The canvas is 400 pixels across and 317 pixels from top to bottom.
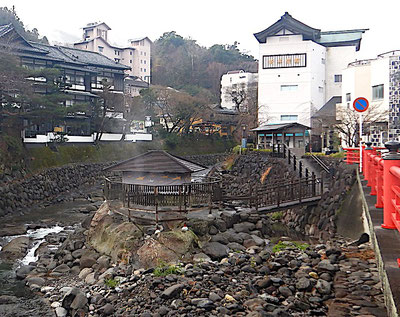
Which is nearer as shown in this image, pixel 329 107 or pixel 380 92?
pixel 380 92

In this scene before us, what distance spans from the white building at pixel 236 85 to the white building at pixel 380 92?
25.9 meters

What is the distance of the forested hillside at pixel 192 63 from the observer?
6662cm

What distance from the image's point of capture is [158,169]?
1459 centimetres

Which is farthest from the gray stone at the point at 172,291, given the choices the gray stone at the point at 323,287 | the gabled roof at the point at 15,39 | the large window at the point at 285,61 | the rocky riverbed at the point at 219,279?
the large window at the point at 285,61

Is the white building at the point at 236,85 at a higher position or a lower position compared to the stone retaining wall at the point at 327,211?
higher

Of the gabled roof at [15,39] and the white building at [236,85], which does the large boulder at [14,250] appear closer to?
the gabled roof at [15,39]

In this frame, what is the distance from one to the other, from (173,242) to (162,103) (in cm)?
3502

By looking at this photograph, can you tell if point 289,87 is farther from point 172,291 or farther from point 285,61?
point 172,291

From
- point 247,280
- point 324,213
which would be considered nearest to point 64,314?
point 247,280

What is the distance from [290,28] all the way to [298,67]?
376 cm

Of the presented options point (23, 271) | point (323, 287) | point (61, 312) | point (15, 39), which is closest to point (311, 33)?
point (15, 39)

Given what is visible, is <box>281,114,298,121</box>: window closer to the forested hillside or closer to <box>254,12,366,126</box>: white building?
<box>254,12,366,126</box>: white building

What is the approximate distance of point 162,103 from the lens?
45312 mm

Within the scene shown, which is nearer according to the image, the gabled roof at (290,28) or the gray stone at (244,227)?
the gray stone at (244,227)
